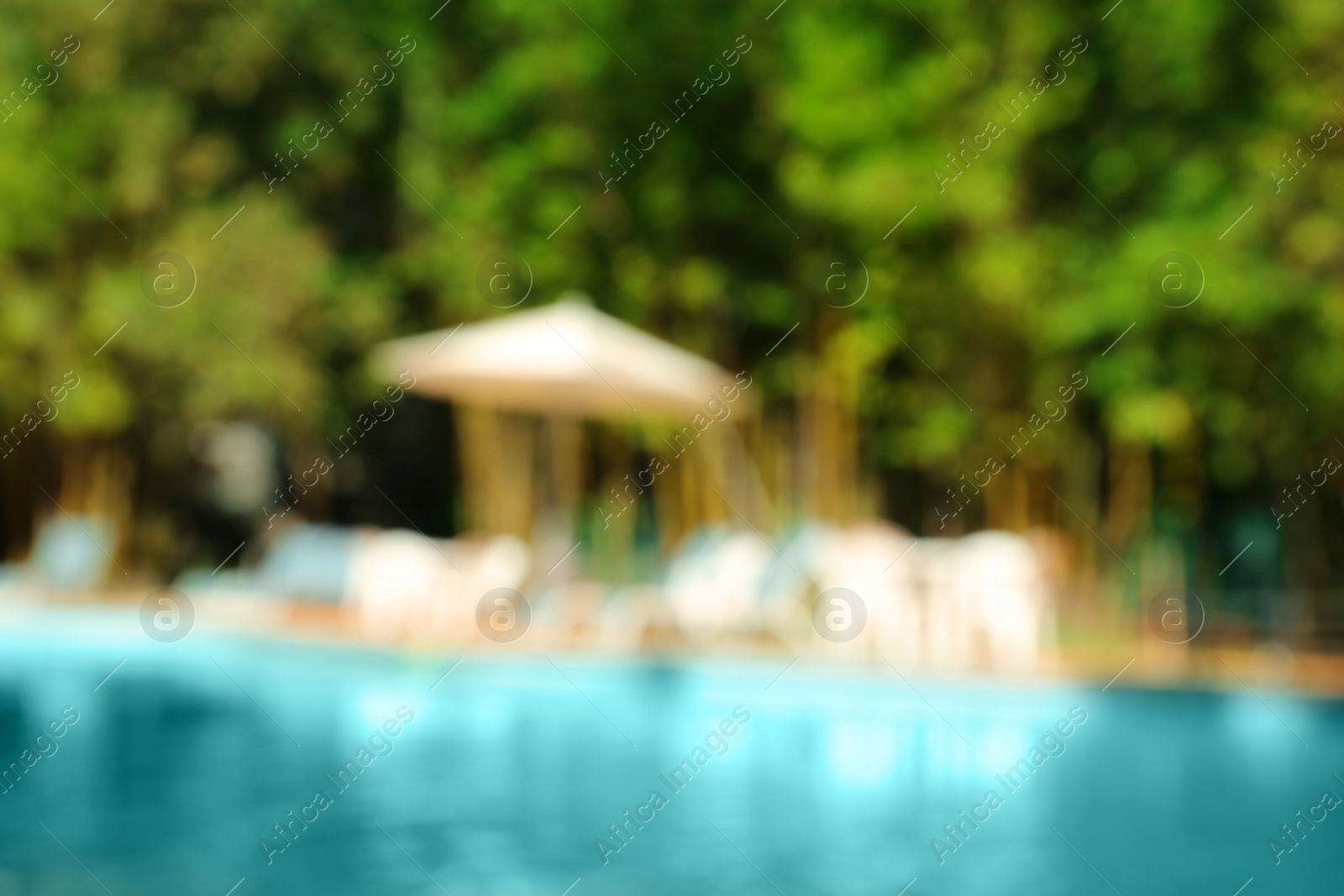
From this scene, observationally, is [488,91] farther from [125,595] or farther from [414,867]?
[414,867]

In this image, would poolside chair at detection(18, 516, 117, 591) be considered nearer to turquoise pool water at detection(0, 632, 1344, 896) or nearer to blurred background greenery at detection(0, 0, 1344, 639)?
blurred background greenery at detection(0, 0, 1344, 639)

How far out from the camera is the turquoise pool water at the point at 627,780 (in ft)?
14.5

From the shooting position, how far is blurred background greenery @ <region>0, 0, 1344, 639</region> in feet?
30.7

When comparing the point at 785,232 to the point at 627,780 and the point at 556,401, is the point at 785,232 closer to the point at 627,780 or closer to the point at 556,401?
the point at 556,401

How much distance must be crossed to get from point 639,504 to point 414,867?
9048 mm

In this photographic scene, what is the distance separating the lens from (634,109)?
37.4 feet

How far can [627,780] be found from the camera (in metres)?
5.86

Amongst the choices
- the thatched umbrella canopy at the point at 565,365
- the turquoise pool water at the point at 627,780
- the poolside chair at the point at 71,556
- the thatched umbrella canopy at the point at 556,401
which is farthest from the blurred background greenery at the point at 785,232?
the turquoise pool water at the point at 627,780

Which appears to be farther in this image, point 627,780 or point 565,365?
point 565,365

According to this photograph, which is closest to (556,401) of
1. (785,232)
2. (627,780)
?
(785,232)

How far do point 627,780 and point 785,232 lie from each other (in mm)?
6611

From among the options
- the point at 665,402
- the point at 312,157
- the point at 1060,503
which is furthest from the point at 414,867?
the point at 312,157

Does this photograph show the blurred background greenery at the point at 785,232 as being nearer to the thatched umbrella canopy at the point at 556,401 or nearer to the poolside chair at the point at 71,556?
the thatched umbrella canopy at the point at 556,401

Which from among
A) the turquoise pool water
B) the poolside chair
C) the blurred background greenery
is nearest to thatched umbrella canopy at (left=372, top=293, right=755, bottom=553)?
the blurred background greenery
